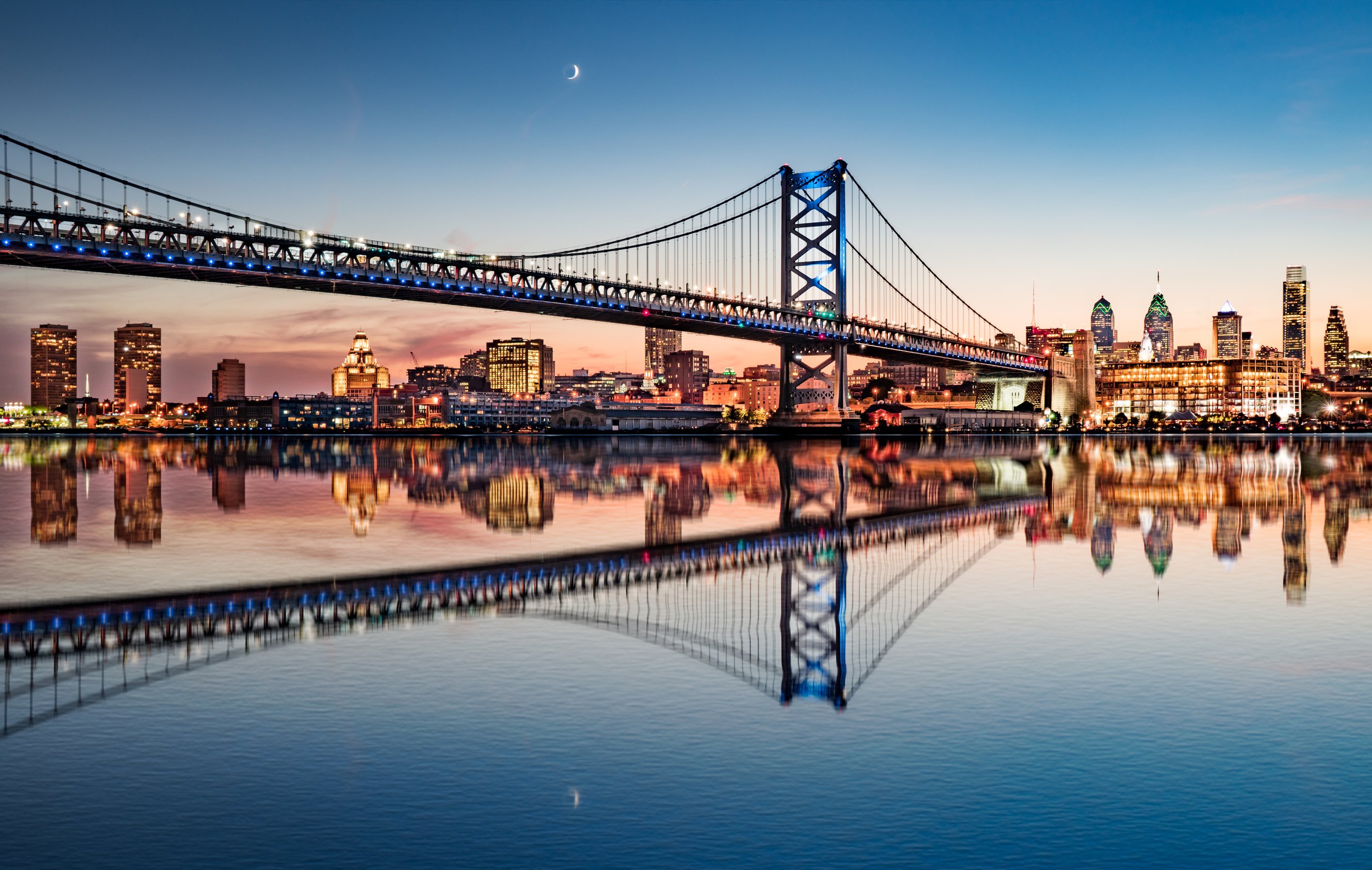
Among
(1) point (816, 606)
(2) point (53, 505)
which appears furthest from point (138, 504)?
(1) point (816, 606)

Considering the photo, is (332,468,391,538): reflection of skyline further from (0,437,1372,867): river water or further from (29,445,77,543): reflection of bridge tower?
(29,445,77,543): reflection of bridge tower

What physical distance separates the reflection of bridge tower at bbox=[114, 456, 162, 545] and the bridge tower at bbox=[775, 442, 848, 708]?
1265 cm

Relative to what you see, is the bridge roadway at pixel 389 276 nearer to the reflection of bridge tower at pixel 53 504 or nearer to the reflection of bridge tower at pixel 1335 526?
the reflection of bridge tower at pixel 53 504

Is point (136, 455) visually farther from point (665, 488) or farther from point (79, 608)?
point (79, 608)

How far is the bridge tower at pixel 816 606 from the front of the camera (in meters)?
10.4

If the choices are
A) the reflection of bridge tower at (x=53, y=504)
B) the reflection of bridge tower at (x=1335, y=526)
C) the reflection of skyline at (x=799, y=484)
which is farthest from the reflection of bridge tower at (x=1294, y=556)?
the reflection of bridge tower at (x=53, y=504)

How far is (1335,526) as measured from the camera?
25.2 meters

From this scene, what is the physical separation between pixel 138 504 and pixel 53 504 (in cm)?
248

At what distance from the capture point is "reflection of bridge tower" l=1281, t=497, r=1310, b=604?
15898 mm

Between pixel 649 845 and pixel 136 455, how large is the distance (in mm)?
75894

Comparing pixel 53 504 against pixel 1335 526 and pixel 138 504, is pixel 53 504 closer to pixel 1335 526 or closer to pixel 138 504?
pixel 138 504

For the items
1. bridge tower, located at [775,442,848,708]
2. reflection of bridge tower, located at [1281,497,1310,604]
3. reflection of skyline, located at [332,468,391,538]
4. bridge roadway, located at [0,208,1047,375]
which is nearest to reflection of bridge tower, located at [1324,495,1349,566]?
reflection of bridge tower, located at [1281,497,1310,604]

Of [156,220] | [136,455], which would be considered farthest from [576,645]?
[136,455]

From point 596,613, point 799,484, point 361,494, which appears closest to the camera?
point 596,613
